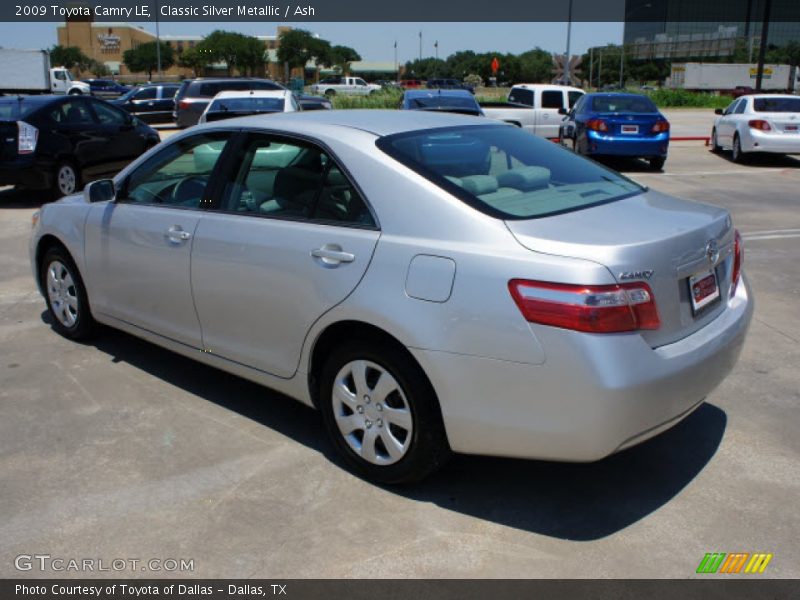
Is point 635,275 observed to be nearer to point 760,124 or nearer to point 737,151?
point 760,124

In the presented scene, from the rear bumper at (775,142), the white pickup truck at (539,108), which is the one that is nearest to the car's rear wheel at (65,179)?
the white pickup truck at (539,108)

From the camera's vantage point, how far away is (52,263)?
18.7ft

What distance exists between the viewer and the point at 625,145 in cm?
1554

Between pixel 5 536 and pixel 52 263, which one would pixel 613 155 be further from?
pixel 5 536

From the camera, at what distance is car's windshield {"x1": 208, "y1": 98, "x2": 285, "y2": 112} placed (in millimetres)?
13523

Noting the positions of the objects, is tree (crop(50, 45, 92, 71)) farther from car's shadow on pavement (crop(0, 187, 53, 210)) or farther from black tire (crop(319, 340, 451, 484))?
black tire (crop(319, 340, 451, 484))

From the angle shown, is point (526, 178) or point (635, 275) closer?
point (635, 275)

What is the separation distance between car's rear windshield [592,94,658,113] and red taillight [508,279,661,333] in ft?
45.5

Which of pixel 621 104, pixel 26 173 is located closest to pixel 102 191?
pixel 26 173

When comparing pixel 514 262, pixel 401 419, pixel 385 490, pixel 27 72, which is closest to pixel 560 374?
pixel 514 262

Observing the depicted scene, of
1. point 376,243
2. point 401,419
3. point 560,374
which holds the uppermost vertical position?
point 376,243

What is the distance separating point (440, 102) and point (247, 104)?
3664mm

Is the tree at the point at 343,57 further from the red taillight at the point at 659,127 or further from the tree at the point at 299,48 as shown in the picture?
the red taillight at the point at 659,127

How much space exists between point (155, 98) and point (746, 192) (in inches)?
955
